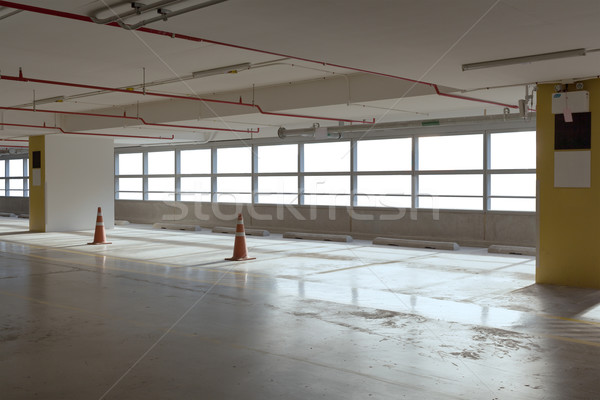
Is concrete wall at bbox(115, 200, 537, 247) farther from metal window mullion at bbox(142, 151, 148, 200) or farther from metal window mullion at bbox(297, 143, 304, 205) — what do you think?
metal window mullion at bbox(142, 151, 148, 200)

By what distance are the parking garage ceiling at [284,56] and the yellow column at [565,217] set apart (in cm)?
63

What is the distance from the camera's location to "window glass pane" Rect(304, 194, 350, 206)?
17.8 meters

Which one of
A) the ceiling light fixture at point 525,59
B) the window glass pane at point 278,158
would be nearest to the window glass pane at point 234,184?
the window glass pane at point 278,158

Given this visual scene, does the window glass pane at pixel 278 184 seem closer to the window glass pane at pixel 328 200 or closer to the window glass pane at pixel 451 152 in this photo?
the window glass pane at pixel 328 200

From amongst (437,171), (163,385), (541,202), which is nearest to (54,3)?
(163,385)

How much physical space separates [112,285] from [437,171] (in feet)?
30.4

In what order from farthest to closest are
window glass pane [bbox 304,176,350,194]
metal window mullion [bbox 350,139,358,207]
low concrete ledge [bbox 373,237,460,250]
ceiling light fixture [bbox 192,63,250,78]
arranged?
window glass pane [bbox 304,176,350,194]
metal window mullion [bbox 350,139,358,207]
low concrete ledge [bbox 373,237,460,250]
ceiling light fixture [bbox 192,63,250,78]

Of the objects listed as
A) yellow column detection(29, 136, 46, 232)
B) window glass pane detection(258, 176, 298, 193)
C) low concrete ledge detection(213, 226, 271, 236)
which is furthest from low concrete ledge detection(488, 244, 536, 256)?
yellow column detection(29, 136, 46, 232)

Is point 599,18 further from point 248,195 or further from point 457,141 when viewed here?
point 248,195

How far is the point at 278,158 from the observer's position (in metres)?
20.0

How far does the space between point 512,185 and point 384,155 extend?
3.89 m

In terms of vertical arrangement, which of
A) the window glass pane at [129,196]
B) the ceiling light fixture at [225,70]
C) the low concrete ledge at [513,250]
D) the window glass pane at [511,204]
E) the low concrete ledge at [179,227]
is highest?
the ceiling light fixture at [225,70]

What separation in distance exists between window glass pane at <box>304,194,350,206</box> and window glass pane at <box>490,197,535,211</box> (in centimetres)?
451

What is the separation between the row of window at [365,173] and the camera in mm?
14531
